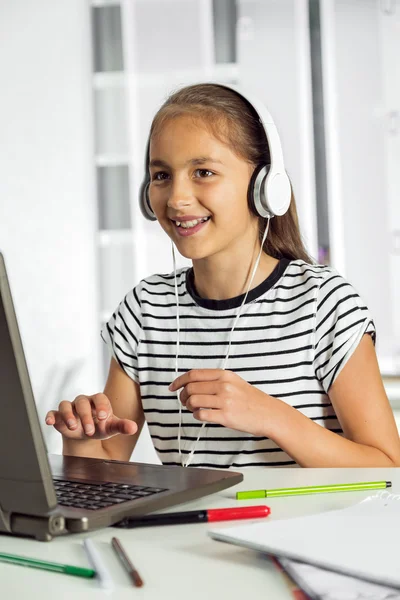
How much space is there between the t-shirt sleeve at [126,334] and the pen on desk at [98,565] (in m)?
0.78

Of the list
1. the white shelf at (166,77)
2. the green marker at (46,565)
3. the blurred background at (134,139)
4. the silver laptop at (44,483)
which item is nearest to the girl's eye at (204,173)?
the silver laptop at (44,483)

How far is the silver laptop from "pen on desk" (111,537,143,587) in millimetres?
30

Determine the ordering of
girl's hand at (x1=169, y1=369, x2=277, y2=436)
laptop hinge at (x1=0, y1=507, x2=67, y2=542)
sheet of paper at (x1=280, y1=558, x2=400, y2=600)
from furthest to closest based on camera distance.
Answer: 1. girl's hand at (x1=169, y1=369, x2=277, y2=436)
2. laptop hinge at (x1=0, y1=507, x2=67, y2=542)
3. sheet of paper at (x1=280, y1=558, x2=400, y2=600)

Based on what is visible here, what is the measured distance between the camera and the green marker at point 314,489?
84 cm

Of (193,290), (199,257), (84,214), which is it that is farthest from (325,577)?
(84,214)

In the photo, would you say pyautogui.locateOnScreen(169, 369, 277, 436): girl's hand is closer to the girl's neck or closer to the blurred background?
the girl's neck

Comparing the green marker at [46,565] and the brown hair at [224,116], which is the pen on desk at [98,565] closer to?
the green marker at [46,565]

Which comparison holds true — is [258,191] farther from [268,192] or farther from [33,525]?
[33,525]

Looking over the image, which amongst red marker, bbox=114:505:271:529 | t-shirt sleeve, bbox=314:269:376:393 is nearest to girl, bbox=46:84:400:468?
t-shirt sleeve, bbox=314:269:376:393

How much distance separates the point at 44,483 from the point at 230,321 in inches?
30.2

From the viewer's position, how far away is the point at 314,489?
0.85 m

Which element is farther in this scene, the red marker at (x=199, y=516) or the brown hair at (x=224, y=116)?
the brown hair at (x=224, y=116)

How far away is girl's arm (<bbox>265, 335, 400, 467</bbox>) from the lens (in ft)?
3.63

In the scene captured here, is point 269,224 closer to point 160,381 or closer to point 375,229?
point 160,381
